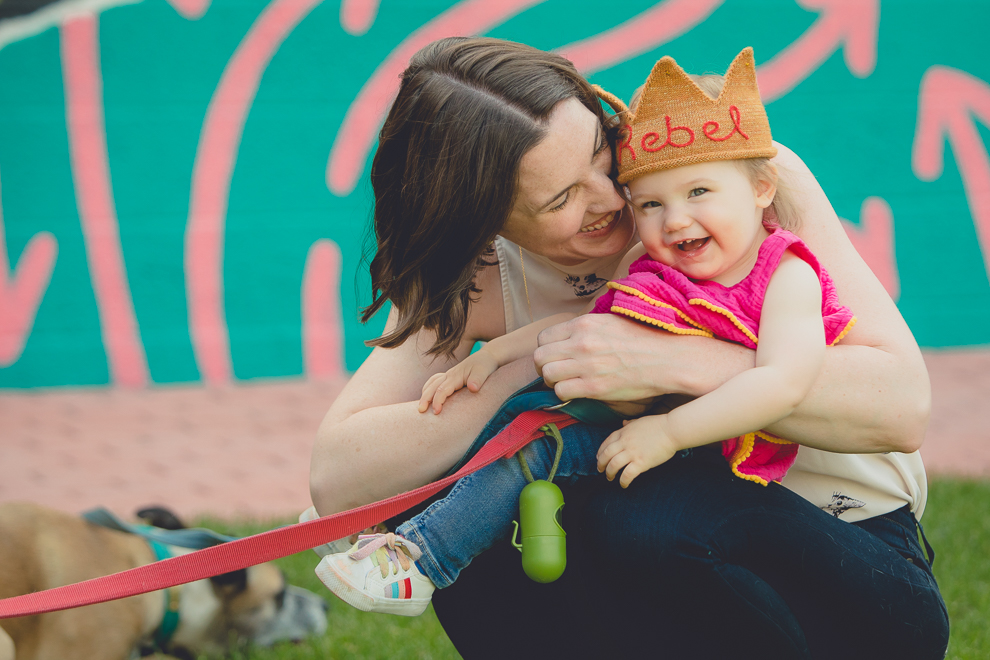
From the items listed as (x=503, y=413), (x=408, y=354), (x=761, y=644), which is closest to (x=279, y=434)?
(x=408, y=354)

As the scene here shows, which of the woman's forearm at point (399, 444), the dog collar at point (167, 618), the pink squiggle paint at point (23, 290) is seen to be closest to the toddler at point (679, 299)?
the woman's forearm at point (399, 444)

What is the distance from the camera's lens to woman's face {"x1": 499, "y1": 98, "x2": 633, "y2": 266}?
164 centimetres

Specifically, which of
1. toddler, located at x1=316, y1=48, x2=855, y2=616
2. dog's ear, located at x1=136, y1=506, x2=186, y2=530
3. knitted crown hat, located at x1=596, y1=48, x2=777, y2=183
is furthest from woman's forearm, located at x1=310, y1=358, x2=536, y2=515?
dog's ear, located at x1=136, y1=506, x2=186, y2=530

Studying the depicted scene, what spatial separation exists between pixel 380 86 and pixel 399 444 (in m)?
3.72

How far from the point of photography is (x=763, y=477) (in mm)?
1533

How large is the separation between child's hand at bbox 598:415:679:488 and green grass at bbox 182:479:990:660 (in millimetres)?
1321

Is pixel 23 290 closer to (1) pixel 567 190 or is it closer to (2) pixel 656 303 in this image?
(1) pixel 567 190

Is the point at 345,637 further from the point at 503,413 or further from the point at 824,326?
the point at 824,326

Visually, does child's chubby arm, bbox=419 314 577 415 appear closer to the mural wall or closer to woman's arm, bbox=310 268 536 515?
woman's arm, bbox=310 268 536 515

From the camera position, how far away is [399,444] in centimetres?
172

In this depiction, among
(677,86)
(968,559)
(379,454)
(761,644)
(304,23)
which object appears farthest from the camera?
(304,23)

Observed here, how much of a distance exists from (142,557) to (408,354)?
1153mm

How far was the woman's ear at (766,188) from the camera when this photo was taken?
164 cm

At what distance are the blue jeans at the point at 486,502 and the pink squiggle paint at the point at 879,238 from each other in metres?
4.24
